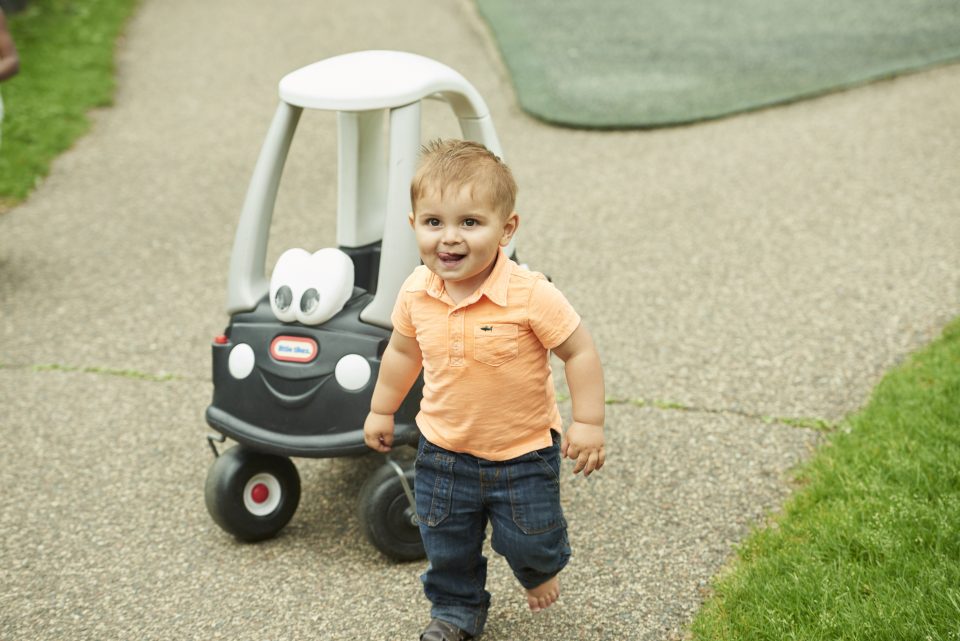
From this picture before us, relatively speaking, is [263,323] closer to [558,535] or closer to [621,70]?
[558,535]

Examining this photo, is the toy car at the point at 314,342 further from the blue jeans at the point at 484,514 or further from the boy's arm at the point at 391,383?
the blue jeans at the point at 484,514

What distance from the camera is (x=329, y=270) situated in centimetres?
290

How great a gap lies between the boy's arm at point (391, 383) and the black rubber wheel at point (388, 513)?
297 millimetres

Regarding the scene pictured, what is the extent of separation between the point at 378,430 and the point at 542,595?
55 centimetres

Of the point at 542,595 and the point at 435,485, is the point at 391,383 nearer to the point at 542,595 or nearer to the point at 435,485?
the point at 435,485

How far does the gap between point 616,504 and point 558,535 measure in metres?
0.79

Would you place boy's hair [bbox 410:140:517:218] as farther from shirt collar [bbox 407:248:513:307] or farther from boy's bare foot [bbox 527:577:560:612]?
boy's bare foot [bbox 527:577:560:612]

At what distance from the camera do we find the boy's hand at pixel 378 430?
254 centimetres

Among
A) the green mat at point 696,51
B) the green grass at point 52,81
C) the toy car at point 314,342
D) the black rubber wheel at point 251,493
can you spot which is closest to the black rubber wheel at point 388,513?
the toy car at point 314,342

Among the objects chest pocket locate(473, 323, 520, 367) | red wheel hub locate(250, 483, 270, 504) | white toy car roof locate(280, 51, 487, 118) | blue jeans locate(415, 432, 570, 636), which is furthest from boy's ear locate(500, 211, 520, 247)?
red wheel hub locate(250, 483, 270, 504)

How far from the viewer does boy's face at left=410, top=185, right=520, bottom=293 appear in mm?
2203

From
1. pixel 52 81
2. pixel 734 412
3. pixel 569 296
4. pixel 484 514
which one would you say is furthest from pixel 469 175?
pixel 52 81

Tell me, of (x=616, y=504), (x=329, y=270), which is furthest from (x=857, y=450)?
(x=329, y=270)

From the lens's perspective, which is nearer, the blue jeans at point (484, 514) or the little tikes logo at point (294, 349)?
the blue jeans at point (484, 514)
